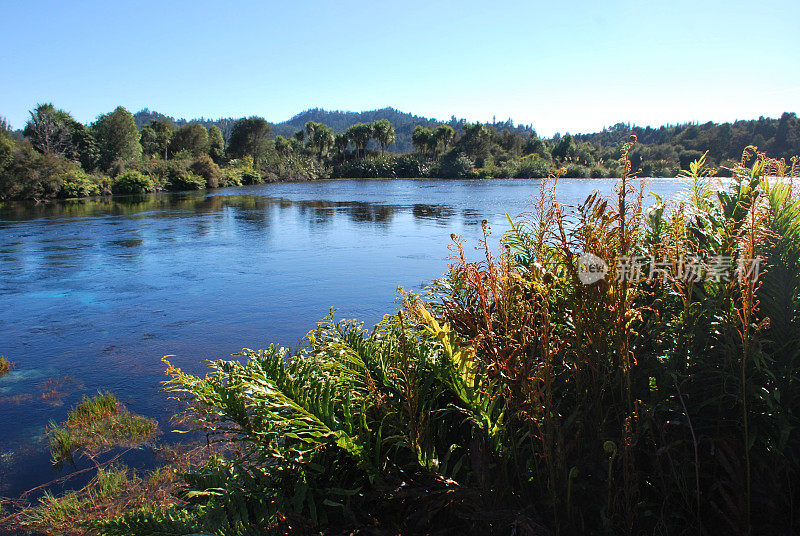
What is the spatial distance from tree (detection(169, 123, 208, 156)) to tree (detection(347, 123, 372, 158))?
32384 mm

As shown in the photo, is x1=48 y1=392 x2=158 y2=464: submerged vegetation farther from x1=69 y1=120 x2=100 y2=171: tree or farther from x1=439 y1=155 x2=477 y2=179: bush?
x1=439 y1=155 x2=477 y2=179: bush

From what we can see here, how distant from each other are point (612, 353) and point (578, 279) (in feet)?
1.46

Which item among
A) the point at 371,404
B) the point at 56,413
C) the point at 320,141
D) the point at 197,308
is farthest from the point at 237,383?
the point at 320,141

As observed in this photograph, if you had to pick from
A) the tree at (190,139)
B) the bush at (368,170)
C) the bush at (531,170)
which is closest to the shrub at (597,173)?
the bush at (531,170)

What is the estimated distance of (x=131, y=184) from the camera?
38219mm

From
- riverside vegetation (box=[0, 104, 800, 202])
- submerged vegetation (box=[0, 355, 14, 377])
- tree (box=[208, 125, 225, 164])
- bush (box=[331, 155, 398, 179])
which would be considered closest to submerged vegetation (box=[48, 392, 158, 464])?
submerged vegetation (box=[0, 355, 14, 377])

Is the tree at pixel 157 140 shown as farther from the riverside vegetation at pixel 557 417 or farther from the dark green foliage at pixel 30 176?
the riverside vegetation at pixel 557 417

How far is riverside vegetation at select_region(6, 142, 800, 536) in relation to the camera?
4.93 ft

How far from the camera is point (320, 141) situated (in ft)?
316

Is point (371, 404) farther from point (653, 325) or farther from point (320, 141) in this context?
point (320, 141)

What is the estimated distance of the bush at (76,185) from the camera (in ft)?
106

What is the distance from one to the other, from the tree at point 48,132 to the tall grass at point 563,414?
45.5 m

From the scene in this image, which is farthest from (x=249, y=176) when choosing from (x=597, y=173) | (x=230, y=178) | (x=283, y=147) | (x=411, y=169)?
(x=597, y=173)

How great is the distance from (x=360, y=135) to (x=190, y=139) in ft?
115
